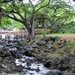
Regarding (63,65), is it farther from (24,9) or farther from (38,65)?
(24,9)

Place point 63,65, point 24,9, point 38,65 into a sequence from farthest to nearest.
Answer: point 24,9 < point 38,65 < point 63,65

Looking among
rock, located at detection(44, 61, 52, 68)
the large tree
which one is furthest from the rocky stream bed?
the large tree

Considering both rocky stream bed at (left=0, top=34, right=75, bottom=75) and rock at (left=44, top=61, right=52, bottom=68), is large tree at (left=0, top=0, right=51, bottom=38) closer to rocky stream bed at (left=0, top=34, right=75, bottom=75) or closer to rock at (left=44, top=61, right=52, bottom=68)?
rocky stream bed at (left=0, top=34, right=75, bottom=75)

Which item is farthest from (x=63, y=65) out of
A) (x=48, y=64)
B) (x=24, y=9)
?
(x=24, y=9)

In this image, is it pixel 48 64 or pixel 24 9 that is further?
pixel 24 9

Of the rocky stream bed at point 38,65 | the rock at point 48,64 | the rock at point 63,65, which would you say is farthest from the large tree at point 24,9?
the rock at point 63,65

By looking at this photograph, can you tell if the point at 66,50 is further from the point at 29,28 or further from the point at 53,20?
the point at 53,20

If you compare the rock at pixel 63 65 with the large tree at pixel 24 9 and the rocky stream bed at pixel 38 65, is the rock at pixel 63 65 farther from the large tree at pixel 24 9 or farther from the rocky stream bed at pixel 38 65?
the large tree at pixel 24 9

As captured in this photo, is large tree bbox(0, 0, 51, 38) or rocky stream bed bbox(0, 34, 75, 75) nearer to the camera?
rocky stream bed bbox(0, 34, 75, 75)

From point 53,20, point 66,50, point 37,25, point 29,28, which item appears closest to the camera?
point 66,50

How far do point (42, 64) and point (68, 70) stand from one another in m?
2.66

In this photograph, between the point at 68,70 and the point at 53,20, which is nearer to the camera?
the point at 68,70

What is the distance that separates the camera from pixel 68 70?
12.4 meters

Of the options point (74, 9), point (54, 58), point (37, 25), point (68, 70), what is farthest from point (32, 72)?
point (37, 25)
